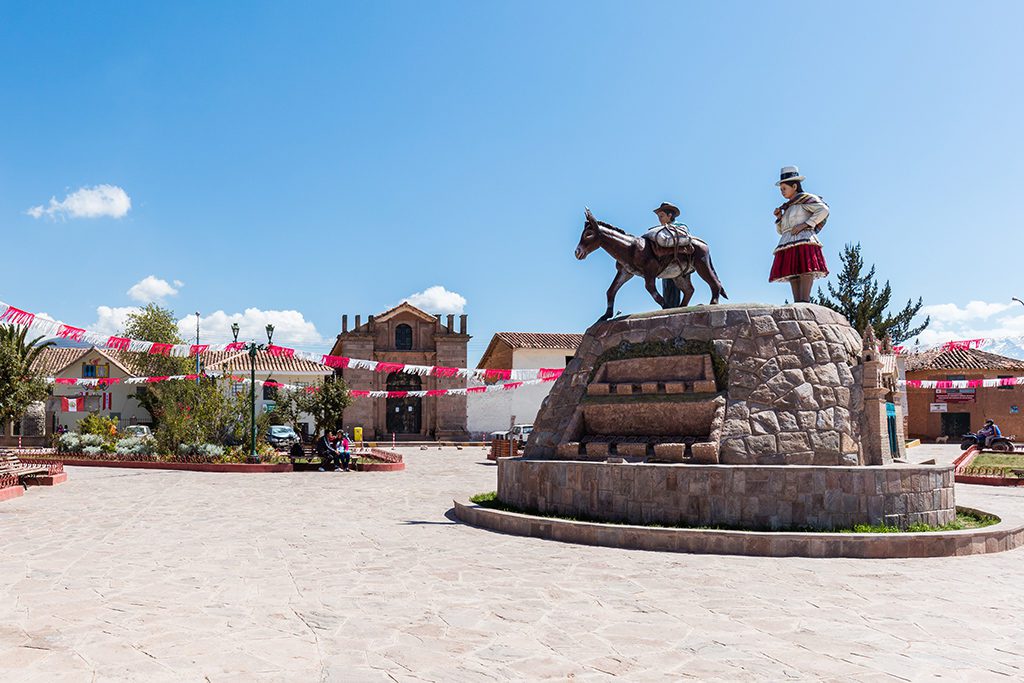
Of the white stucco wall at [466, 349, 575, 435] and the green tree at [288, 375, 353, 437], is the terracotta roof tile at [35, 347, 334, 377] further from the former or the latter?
the green tree at [288, 375, 353, 437]

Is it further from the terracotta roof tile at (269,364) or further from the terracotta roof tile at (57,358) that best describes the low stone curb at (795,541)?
the terracotta roof tile at (57,358)

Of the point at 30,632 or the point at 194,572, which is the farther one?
the point at 194,572

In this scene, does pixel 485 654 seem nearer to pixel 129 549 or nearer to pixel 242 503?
pixel 129 549

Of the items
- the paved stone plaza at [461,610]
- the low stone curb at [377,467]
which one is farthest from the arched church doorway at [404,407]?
the paved stone plaza at [461,610]

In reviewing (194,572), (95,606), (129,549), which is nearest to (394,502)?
(129,549)

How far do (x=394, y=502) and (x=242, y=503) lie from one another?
8.69 ft

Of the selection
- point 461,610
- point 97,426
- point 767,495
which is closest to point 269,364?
point 97,426

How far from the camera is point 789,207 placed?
11.7m

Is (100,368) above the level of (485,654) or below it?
above

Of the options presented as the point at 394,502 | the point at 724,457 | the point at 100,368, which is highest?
the point at 100,368

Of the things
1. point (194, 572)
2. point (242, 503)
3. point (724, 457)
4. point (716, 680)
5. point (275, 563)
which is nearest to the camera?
point (716, 680)

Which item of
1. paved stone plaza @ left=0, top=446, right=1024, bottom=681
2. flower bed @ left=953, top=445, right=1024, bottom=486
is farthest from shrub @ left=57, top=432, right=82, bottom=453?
flower bed @ left=953, top=445, right=1024, bottom=486

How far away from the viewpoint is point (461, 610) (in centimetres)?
612

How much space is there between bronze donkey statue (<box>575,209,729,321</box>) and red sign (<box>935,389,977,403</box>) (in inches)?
1220
